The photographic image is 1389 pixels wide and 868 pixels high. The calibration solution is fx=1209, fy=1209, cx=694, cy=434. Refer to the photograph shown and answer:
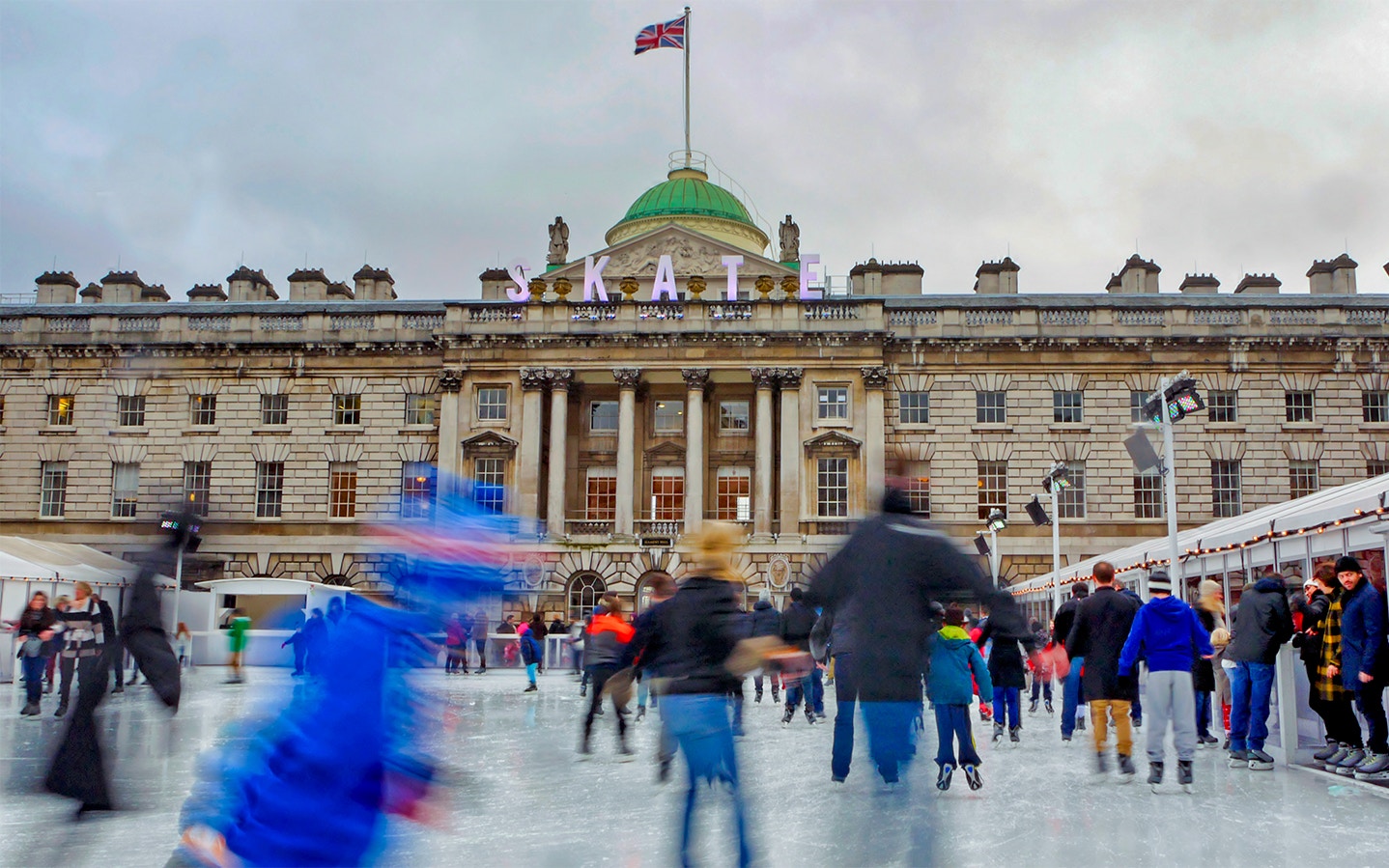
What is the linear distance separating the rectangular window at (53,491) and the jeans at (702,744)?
48.6 m

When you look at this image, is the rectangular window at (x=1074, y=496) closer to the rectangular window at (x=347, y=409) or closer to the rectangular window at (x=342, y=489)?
the rectangular window at (x=342, y=489)

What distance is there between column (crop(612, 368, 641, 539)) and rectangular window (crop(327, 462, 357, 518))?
1048cm

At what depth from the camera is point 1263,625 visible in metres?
11.8

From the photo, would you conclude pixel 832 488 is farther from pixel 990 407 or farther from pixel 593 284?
pixel 593 284

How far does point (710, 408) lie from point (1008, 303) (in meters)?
12.8

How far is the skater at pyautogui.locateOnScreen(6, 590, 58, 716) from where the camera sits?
57.6ft

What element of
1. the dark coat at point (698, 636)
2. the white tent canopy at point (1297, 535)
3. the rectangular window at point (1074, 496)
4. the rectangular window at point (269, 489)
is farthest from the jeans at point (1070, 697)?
the rectangular window at point (269, 489)

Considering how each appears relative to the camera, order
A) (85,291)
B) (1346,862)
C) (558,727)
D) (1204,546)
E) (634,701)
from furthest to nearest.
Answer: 1. (85,291)
2. (634,701)
3. (1204,546)
4. (558,727)
5. (1346,862)

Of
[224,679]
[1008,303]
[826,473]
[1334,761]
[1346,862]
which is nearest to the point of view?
[1346,862]

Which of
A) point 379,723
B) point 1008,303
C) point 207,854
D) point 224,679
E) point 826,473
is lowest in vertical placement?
point 224,679

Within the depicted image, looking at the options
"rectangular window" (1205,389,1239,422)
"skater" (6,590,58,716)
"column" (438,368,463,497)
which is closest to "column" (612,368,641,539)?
"column" (438,368,463,497)

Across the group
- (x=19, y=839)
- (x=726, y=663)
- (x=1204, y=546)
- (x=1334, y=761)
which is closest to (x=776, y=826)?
(x=726, y=663)

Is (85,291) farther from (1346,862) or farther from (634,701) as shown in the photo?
(1346,862)

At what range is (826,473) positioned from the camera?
45.7 meters
